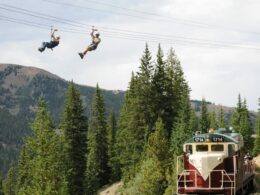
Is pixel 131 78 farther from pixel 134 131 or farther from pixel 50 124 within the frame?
pixel 50 124

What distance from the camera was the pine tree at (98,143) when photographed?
288 feet

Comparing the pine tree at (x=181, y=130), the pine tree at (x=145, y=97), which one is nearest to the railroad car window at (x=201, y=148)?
the pine tree at (x=181, y=130)

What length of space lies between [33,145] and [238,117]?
2615 inches

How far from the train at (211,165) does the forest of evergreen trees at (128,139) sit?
508 inches

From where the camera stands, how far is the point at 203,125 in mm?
84812

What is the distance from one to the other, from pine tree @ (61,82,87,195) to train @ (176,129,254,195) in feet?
134

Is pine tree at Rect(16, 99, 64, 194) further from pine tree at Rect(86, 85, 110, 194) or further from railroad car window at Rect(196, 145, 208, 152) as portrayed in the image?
pine tree at Rect(86, 85, 110, 194)

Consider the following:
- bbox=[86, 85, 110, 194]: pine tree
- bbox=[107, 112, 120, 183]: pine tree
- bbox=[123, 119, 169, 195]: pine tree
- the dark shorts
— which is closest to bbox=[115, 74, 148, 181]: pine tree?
bbox=[107, 112, 120, 183]: pine tree

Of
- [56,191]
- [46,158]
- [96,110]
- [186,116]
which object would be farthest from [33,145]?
[96,110]

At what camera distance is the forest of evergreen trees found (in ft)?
151

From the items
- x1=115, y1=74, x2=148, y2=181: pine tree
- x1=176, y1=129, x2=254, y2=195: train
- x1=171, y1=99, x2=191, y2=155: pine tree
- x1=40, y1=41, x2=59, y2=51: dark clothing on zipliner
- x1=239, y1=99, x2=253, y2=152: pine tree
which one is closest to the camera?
x1=40, y1=41, x2=59, y2=51: dark clothing on zipliner

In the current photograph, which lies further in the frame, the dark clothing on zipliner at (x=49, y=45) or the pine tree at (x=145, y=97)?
the pine tree at (x=145, y=97)

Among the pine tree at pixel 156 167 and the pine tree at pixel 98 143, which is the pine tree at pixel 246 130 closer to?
the pine tree at pixel 98 143

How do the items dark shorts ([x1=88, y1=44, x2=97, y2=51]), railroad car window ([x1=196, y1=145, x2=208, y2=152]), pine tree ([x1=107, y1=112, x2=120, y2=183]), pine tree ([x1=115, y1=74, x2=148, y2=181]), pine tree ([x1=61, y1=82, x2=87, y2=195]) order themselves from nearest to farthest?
dark shorts ([x1=88, y1=44, x2=97, y2=51]), railroad car window ([x1=196, y1=145, x2=208, y2=152]), pine tree ([x1=115, y1=74, x2=148, y2=181]), pine tree ([x1=61, y1=82, x2=87, y2=195]), pine tree ([x1=107, y1=112, x2=120, y2=183])
